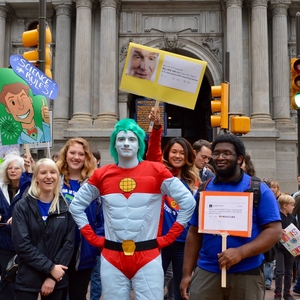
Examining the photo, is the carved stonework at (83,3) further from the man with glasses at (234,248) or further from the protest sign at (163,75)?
the man with glasses at (234,248)

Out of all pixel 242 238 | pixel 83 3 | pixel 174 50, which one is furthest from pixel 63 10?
pixel 242 238

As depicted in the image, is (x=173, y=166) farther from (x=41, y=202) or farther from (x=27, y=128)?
(x=27, y=128)

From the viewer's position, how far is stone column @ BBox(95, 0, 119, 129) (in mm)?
22719

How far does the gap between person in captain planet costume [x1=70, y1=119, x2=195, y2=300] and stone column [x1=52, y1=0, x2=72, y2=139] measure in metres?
19.0

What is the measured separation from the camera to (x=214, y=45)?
960 inches

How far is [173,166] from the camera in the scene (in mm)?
6098

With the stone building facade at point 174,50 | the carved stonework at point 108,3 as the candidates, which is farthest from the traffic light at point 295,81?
the carved stonework at point 108,3

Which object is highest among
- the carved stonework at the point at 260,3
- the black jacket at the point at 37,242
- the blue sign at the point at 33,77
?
the carved stonework at the point at 260,3

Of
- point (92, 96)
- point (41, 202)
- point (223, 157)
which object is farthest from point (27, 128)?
point (92, 96)

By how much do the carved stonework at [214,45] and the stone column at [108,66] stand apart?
4794 mm

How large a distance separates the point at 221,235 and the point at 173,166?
212 centimetres

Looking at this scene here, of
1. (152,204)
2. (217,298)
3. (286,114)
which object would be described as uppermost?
(286,114)

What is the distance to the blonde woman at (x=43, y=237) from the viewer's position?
15.5 ft

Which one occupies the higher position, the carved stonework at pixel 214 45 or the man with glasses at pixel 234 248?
the carved stonework at pixel 214 45
